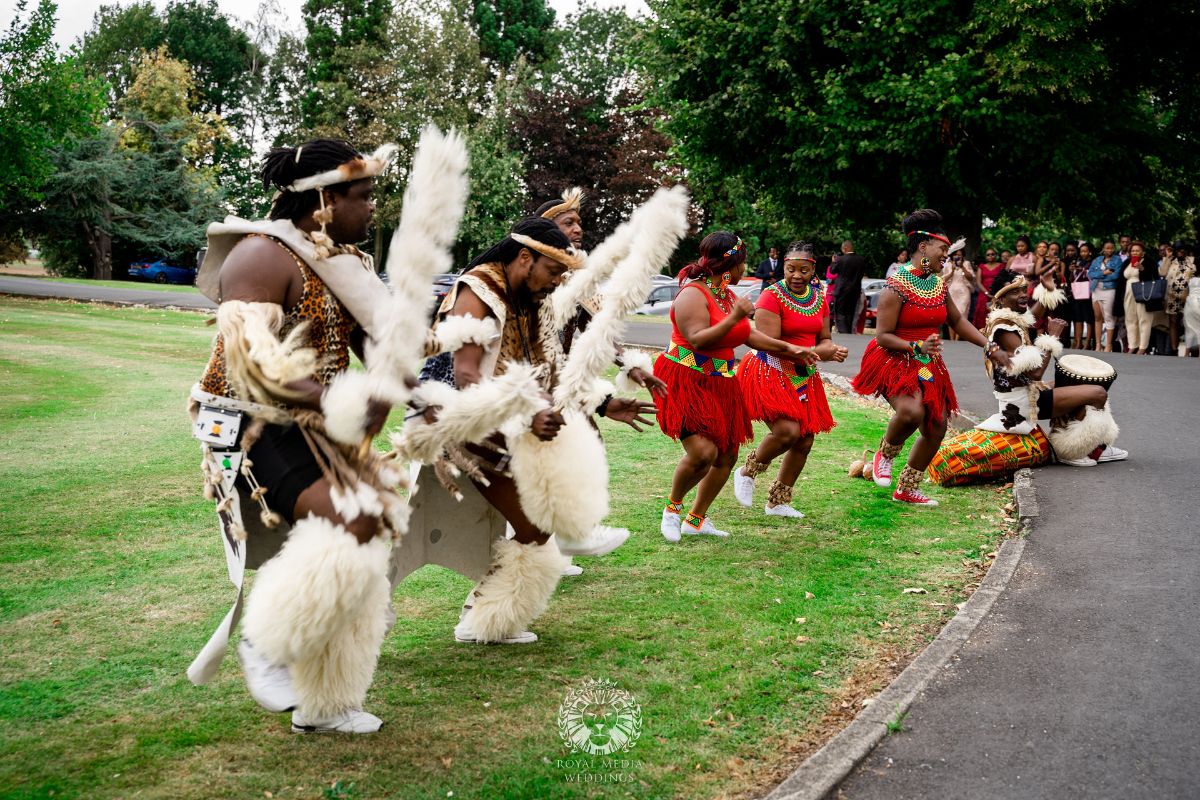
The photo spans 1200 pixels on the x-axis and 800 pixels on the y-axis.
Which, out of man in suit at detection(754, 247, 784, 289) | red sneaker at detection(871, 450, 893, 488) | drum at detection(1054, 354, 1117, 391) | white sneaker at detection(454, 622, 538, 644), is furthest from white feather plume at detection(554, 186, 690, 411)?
man in suit at detection(754, 247, 784, 289)

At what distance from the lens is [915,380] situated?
814cm

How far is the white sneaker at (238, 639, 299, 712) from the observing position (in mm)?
3777

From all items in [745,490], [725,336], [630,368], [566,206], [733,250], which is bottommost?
[745,490]

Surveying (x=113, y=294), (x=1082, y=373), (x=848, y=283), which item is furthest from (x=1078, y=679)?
(x=113, y=294)

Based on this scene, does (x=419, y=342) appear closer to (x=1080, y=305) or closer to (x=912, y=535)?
(x=912, y=535)

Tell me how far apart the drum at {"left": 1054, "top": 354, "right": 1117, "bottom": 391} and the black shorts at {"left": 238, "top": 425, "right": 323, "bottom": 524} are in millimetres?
7934

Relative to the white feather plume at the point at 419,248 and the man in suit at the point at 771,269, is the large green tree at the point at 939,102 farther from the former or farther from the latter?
the white feather plume at the point at 419,248

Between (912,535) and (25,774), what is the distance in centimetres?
562

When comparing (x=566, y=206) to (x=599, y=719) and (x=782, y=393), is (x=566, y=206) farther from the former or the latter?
(x=599, y=719)

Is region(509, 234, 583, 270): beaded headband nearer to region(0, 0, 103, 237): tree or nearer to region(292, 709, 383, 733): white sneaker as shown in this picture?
region(292, 709, 383, 733): white sneaker

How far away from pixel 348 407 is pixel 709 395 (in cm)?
380

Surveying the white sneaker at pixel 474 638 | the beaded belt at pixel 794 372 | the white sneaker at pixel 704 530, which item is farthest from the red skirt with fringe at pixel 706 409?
the white sneaker at pixel 474 638

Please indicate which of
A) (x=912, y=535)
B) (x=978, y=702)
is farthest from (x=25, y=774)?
(x=912, y=535)

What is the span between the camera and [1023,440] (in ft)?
30.8
